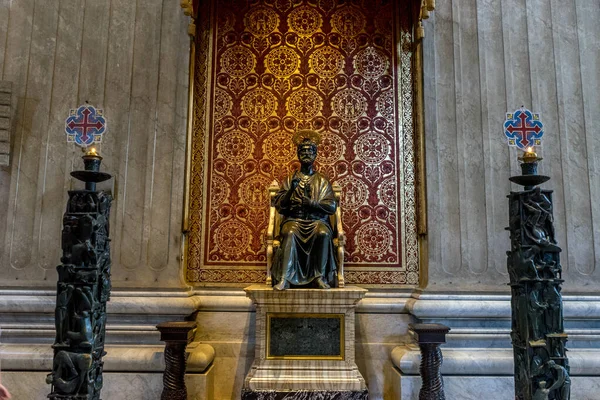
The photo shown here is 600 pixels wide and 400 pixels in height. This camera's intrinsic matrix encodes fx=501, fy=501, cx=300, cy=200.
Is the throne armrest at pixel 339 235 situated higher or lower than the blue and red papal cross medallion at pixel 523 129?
lower

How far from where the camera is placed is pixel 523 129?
5137 mm

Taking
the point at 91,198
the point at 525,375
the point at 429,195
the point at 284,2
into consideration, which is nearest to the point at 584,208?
the point at 429,195

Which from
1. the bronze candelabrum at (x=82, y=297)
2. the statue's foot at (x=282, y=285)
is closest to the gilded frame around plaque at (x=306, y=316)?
the statue's foot at (x=282, y=285)

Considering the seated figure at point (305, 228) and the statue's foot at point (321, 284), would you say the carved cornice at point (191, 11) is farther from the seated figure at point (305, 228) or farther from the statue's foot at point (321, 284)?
the statue's foot at point (321, 284)

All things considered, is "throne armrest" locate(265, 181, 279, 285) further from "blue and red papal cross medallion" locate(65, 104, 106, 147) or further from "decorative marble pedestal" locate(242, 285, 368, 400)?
"blue and red papal cross medallion" locate(65, 104, 106, 147)

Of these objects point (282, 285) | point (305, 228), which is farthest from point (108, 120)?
point (282, 285)

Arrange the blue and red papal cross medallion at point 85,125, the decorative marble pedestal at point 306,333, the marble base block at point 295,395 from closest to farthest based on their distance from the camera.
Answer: the marble base block at point 295,395, the decorative marble pedestal at point 306,333, the blue and red papal cross medallion at point 85,125

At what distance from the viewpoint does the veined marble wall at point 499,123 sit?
16.3ft

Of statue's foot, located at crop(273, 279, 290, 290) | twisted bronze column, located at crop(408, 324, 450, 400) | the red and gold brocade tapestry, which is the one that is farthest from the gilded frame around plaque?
the red and gold brocade tapestry

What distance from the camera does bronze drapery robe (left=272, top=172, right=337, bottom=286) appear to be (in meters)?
4.57

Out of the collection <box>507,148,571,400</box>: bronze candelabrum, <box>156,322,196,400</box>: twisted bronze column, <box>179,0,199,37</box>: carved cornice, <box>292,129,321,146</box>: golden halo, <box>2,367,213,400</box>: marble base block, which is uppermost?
<box>179,0,199,37</box>: carved cornice

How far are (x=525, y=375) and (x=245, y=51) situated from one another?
425 cm

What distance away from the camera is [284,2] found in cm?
577

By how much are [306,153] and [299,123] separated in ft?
2.59
